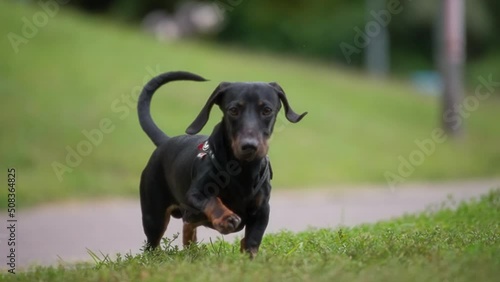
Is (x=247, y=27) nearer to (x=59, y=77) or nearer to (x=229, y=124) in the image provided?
(x=59, y=77)

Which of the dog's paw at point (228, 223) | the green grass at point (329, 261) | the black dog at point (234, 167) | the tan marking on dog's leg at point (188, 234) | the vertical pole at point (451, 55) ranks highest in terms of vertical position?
the vertical pole at point (451, 55)

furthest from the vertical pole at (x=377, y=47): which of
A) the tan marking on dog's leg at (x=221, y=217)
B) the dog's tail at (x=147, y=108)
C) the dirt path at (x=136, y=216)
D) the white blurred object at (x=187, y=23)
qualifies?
the tan marking on dog's leg at (x=221, y=217)

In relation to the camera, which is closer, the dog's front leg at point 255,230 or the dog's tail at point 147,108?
the dog's front leg at point 255,230

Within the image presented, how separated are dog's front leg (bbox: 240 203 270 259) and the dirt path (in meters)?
2.78

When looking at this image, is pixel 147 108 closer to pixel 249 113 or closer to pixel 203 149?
pixel 203 149

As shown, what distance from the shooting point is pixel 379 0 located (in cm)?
3734

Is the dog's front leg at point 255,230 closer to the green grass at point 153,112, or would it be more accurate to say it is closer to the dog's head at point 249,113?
the dog's head at point 249,113

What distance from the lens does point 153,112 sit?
18.9 m

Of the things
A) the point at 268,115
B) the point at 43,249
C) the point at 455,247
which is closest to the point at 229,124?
the point at 268,115

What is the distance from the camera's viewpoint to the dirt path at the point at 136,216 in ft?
34.5

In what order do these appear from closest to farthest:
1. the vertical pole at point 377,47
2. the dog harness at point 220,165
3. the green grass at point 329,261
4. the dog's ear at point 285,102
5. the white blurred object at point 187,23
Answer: the green grass at point 329,261 < the dog harness at point 220,165 < the dog's ear at point 285,102 < the white blurred object at point 187,23 < the vertical pole at point 377,47

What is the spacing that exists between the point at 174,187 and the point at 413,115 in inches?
678

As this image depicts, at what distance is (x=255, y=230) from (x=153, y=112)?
484 inches

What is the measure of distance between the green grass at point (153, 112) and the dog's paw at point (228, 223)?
27.4ft
